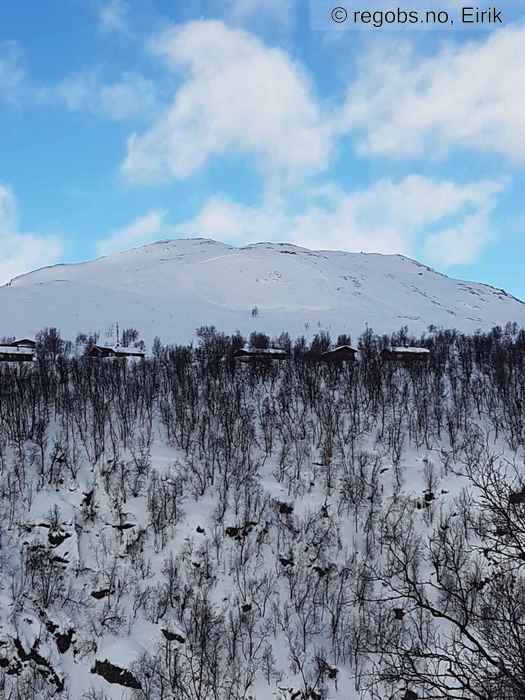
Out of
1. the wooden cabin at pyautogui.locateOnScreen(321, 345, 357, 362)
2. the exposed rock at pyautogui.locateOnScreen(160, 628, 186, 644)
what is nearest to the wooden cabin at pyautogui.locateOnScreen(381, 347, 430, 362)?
the wooden cabin at pyautogui.locateOnScreen(321, 345, 357, 362)

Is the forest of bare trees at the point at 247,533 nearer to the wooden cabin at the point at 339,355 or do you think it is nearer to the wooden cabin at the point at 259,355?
the wooden cabin at the point at 259,355

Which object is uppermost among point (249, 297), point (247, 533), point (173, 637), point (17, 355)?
point (249, 297)

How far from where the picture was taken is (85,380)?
113ft

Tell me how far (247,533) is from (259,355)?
873 inches

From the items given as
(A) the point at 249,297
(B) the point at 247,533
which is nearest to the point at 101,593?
(B) the point at 247,533

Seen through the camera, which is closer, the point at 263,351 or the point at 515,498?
the point at 515,498

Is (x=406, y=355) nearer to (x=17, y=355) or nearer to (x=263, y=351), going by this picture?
(x=263, y=351)

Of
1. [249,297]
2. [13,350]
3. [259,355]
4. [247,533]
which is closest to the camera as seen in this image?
[247,533]

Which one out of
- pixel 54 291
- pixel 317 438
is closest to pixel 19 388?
pixel 317 438

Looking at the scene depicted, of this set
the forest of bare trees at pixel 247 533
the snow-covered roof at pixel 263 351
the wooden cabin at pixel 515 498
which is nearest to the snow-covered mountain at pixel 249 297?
the snow-covered roof at pixel 263 351

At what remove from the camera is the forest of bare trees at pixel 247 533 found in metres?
15.7

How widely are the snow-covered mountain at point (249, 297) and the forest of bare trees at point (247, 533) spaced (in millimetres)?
36511

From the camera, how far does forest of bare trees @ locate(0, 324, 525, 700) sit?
51.4ft

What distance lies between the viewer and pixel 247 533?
839 inches
